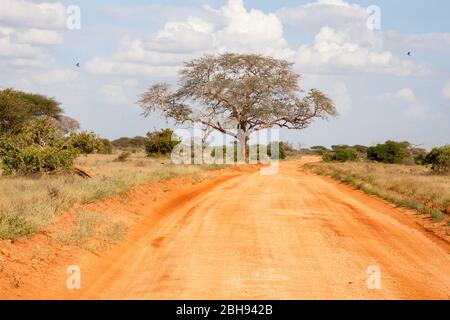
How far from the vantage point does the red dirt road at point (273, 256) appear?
7.36 metres

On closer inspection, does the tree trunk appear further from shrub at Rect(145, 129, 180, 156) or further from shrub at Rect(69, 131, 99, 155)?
shrub at Rect(69, 131, 99, 155)

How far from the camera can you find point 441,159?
3262 cm

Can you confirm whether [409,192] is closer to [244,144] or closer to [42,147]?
[42,147]

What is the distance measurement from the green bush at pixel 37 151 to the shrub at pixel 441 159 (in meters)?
21.4

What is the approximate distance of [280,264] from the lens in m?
8.65

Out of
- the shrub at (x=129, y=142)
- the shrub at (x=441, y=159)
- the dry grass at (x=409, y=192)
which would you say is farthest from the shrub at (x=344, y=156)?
A: the shrub at (x=129, y=142)

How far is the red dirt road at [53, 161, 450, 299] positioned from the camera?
736 centimetres

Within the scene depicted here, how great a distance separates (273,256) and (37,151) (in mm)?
12778

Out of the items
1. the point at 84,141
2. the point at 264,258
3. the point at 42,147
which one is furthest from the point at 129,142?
the point at 264,258

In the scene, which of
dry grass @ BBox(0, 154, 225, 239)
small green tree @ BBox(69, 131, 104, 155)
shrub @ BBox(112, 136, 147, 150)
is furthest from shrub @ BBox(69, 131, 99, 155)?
shrub @ BBox(112, 136, 147, 150)

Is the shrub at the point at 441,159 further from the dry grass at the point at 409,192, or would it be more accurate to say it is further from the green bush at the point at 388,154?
the green bush at the point at 388,154

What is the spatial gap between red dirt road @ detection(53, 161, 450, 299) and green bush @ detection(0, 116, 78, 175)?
6.38 m
